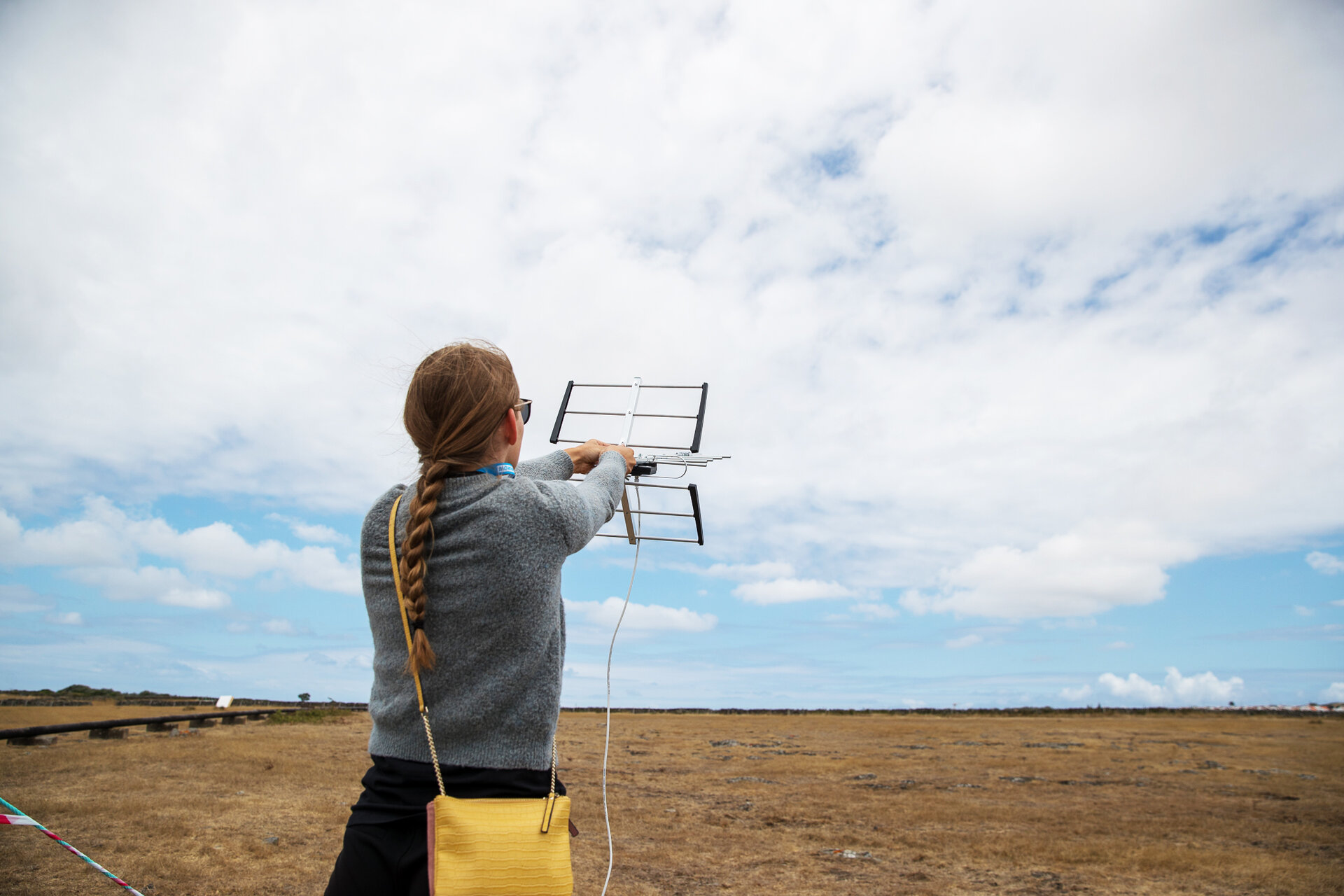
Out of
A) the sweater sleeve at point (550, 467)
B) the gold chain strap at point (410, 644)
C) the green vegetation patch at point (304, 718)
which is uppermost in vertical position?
the sweater sleeve at point (550, 467)

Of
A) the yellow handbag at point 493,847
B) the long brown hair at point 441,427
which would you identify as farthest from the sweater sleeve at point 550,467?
the yellow handbag at point 493,847

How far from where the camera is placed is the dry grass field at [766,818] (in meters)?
6.62

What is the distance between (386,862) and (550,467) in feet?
3.38

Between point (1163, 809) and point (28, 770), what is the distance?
49.8 feet

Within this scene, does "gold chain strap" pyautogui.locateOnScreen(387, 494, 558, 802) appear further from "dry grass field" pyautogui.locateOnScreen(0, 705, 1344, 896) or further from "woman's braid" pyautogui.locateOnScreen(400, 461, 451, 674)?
"dry grass field" pyautogui.locateOnScreen(0, 705, 1344, 896)

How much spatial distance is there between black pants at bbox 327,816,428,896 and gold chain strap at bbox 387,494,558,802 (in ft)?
0.42

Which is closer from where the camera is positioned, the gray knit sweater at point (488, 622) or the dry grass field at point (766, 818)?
the gray knit sweater at point (488, 622)

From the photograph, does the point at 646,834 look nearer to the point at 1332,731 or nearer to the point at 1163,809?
the point at 1163,809

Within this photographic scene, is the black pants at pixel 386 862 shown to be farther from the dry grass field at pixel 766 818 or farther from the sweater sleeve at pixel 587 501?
the dry grass field at pixel 766 818

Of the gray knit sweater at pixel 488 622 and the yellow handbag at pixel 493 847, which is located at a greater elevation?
the gray knit sweater at pixel 488 622

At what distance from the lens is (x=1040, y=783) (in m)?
13.2

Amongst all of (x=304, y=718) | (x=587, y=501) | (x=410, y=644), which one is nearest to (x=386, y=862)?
(x=410, y=644)

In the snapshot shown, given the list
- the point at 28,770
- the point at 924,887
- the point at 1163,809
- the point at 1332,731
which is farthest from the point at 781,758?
the point at 1332,731

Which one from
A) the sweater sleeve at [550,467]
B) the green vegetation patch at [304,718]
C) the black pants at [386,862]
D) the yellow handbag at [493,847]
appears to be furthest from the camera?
the green vegetation patch at [304,718]
